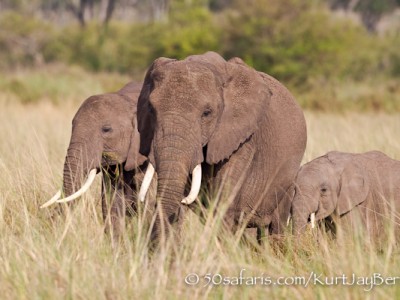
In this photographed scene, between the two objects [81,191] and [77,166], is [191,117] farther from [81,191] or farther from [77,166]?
[77,166]

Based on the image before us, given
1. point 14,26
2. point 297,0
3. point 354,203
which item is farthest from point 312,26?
point 354,203

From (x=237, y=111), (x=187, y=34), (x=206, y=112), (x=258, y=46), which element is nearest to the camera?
(x=206, y=112)

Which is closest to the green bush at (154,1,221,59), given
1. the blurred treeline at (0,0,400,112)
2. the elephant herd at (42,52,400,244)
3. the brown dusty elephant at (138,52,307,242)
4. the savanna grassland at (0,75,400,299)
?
the blurred treeline at (0,0,400,112)

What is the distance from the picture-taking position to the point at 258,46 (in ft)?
89.2

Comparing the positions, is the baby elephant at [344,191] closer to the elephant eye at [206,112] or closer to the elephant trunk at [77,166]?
the elephant trunk at [77,166]

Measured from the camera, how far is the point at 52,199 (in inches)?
247

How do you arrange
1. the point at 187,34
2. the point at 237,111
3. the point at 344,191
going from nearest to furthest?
the point at 237,111
the point at 344,191
the point at 187,34

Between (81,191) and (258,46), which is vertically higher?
(81,191)

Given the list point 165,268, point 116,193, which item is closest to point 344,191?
point 116,193

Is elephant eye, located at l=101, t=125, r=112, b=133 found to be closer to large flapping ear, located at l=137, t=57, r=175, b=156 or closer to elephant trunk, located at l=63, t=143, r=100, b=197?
elephant trunk, located at l=63, t=143, r=100, b=197

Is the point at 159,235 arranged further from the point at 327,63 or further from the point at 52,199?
the point at 327,63

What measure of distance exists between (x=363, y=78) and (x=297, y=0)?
135 inches

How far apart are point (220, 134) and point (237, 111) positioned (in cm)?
19

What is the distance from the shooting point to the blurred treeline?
2330cm
